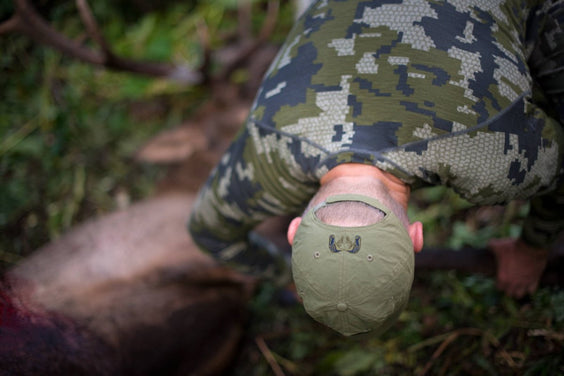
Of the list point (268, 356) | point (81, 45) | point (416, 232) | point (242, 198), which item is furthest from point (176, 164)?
point (416, 232)

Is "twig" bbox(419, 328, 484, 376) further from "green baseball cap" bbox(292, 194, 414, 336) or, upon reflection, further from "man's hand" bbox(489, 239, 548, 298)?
"green baseball cap" bbox(292, 194, 414, 336)

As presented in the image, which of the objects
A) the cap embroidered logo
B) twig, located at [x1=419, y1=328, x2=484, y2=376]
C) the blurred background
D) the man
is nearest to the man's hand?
the blurred background

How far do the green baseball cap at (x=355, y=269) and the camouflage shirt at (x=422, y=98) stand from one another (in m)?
0.22

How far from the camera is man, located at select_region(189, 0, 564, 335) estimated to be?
1094mm

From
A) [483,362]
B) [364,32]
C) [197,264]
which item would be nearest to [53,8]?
[197,264]

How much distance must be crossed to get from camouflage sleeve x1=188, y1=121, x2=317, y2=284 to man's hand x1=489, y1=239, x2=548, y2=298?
1.03 metres

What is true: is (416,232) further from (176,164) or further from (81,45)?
(81,45)

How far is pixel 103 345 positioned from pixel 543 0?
2183mm

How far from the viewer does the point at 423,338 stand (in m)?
2.17

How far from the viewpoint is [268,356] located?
2508 millimetres

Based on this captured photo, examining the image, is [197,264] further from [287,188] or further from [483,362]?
[483,362]

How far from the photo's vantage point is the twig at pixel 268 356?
2.43m

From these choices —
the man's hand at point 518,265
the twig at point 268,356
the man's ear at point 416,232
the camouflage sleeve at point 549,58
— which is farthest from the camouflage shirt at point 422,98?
the twig at point 268,356

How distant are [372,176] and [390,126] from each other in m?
0.15
